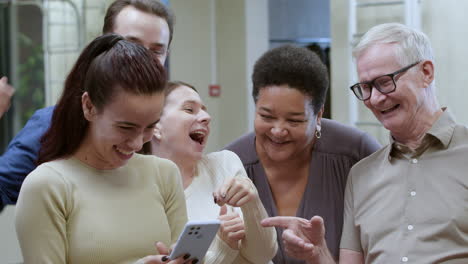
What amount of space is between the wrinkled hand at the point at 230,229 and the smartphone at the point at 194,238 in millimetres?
385

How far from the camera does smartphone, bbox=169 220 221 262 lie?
1322mm

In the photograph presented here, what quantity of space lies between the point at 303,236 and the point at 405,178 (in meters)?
0.36

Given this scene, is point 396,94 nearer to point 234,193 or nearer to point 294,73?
point 294,73

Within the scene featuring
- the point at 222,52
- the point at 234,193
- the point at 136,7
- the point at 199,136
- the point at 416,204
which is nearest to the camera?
the point at 234,193

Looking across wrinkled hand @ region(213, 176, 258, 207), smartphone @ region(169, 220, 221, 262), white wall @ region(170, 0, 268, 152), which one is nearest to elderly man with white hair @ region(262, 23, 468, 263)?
wrinkled hand @ region(213, 176, 258, 207)

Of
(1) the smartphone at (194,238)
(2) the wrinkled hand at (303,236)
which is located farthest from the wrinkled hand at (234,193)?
(1) the smartphone at (194,238)

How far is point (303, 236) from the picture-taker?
5.95ft

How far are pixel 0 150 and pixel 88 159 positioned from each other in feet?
8.87

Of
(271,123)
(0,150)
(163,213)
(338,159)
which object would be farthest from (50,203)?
(0,150)

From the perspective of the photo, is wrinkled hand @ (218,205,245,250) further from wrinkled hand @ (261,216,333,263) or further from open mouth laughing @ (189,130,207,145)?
open mouth laughing @ (189,130,207,145)

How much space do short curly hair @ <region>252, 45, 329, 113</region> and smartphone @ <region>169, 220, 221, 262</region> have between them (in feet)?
2.50

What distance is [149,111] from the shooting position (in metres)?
1.40

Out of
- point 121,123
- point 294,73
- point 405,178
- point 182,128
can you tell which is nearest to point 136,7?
point 182,128

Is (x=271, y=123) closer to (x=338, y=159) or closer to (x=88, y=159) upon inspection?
(x=338, y=159)
